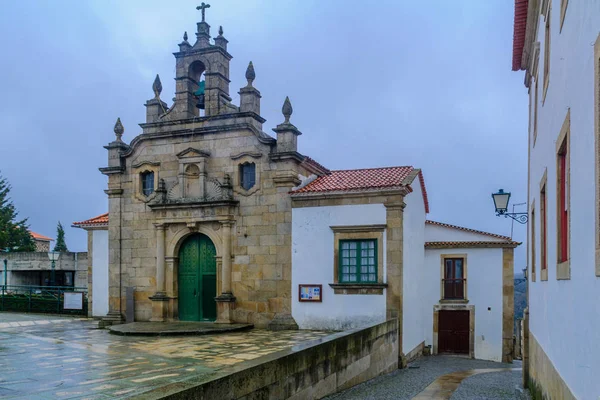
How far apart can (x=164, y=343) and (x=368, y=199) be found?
20.4ft

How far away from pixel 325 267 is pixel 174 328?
167 inches

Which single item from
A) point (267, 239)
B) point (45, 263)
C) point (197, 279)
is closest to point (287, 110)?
point (267, 239)

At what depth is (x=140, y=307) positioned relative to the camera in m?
18.2

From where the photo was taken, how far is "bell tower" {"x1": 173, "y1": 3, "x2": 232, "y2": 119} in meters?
17.8

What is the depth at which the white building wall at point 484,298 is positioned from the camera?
19297 mm

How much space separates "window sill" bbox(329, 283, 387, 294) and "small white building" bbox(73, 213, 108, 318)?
8383 millimetres

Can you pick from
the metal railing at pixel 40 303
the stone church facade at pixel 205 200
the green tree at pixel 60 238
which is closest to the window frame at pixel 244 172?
the stone church facade at pixel 205 200

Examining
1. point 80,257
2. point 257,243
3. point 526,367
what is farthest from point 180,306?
point 80,257

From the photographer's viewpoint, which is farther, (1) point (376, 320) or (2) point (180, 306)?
(2) point (180, 306)

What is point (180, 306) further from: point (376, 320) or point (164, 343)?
point (376, 320)

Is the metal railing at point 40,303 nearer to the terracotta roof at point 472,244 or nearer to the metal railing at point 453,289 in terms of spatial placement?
the terracotta roof at point 472,244

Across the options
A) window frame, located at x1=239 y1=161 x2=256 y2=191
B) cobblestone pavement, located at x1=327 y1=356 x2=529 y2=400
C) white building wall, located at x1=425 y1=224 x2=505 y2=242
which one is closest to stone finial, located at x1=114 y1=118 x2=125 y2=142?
window frame, located at x1=239 y1=161 x2=256 y2=191

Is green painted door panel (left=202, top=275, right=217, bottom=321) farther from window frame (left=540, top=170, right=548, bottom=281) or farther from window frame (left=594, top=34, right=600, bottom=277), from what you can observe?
window frame (left=594, top=34, right=600, bottom=277)

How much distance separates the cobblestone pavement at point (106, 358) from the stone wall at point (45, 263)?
19.3 meters
